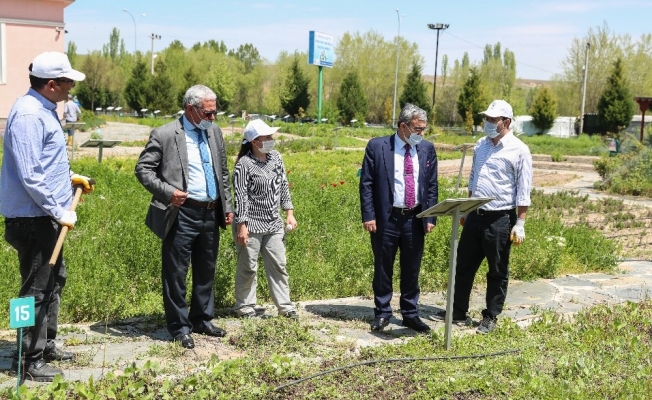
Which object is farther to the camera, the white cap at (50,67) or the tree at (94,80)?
the tree at (94,80)

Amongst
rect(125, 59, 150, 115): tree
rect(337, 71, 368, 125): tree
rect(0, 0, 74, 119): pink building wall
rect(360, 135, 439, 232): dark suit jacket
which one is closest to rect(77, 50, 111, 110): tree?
rect(125, 59, 150, 115): tree

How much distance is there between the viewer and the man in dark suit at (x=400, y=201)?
6.56 m

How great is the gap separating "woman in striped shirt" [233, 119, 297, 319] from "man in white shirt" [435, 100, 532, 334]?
1639 millimetres

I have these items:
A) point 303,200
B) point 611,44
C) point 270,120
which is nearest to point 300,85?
point 270,120

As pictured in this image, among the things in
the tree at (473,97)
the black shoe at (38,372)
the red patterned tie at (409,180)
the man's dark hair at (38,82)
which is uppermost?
the tree at (473,97)

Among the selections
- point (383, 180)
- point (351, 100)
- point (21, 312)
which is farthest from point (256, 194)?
point (351, 100)

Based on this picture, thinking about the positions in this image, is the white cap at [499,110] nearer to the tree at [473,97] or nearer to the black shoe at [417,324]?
the black shoe at [417,324]

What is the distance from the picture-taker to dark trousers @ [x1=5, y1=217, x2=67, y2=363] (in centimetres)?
493

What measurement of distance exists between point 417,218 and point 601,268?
13.7 feet

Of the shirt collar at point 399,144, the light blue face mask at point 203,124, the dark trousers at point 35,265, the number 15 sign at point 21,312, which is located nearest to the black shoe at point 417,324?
the shirt collar at point 399,144

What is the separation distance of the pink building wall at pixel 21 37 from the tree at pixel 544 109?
32998 mm

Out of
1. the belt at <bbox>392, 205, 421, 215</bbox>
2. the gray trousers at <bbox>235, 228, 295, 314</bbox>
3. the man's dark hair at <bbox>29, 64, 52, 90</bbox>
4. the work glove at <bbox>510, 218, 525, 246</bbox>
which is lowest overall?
the gray trousers at <bbox>235, 228, 295, 314</bbox>

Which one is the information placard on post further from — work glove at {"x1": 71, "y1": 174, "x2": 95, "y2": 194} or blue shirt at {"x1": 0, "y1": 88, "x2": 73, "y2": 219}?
blue shirt at {"x1": 0, "y1": 88, "x2": 73, "y2": 219}

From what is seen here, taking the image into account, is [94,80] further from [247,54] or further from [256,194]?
[256,194]
